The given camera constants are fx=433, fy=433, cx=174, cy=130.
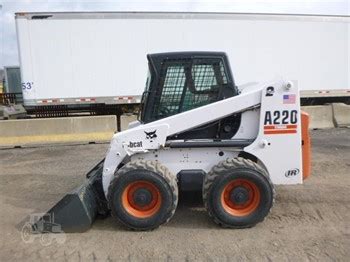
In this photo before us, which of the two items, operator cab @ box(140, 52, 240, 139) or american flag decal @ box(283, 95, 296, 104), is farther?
operator cab @ box(140, 52, 240, 139)

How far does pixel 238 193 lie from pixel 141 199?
121cm

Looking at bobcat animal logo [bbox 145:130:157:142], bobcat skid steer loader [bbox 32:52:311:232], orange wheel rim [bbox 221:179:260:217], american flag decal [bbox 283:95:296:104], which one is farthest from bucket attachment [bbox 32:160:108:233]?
american flag decal [bbox 283:95:296:104]

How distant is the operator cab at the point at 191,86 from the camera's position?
578 cm

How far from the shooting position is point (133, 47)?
13.8 m

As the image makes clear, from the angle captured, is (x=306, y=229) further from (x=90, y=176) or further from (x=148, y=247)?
(x=90, y=176)

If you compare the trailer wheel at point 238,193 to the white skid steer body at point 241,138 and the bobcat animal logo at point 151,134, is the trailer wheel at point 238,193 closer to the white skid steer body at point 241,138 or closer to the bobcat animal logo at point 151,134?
the white skid steer body at point 241,138

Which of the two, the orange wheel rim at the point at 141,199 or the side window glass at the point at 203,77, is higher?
the side window glass at the point at 203,77

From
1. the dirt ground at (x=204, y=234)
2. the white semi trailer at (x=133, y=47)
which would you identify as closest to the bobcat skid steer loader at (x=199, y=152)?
the dirt ground at (x=204, y=234)

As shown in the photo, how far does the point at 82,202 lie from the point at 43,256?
806 mm

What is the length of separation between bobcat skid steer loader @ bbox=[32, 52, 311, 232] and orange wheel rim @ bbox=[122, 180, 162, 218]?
13 millimetres

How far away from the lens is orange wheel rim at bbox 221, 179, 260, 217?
5379 mm

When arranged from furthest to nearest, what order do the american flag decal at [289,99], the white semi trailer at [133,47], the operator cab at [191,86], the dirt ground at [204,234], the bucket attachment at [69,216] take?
the white semi trailer at [133,47]
the operator cab at [191,86]
the american flag decal at [289,99]
the bucket attachment at [69,216]
the dirt ground at [204,234]

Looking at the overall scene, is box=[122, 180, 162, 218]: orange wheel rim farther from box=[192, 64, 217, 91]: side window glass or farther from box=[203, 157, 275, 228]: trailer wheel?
box=[192, 64, 217, 91]: side window glass

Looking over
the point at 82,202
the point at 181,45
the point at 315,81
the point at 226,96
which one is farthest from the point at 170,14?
the point at 82,202
